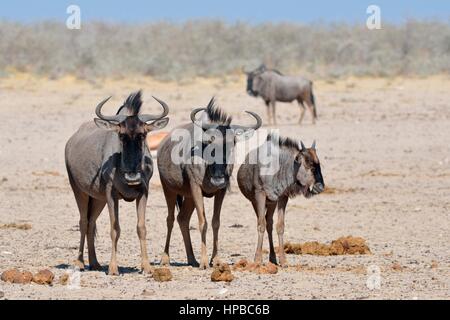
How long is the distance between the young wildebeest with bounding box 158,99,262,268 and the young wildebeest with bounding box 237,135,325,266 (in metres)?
0.41

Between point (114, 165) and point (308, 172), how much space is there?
2.07 metres

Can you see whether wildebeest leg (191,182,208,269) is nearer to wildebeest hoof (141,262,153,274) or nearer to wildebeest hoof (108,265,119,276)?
wildebeest hoof (141,262,153,274)

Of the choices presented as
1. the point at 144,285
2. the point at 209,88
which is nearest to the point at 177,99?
the point at 209,88

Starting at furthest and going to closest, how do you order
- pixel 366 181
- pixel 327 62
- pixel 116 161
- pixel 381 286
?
1. pixel 327 62
2. pixel 366 181
3. pixel 116 161
4. pixel 381 286

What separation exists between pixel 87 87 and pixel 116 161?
23068mm

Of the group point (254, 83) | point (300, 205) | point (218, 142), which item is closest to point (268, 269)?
point (218, 142)

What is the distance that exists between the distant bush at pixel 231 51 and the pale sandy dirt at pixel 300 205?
23.2 feet

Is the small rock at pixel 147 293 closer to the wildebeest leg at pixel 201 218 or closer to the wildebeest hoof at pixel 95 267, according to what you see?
the wildebeest leg at pixel 201 218

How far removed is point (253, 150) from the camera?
38.6 ft

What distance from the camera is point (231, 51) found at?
50.6 meters

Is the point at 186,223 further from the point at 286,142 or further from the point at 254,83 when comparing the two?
the point at 254,83

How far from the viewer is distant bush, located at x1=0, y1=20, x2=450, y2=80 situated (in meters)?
39.1

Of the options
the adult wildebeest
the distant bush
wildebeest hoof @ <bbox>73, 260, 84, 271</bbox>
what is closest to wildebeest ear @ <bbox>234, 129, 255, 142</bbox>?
wildebeest hoof @ <bbox>73, 260, 84, 271</bbox>

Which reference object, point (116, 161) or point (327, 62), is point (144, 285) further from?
point (327, 62)
